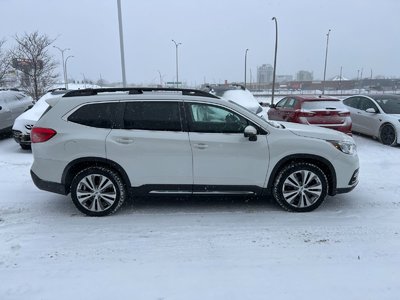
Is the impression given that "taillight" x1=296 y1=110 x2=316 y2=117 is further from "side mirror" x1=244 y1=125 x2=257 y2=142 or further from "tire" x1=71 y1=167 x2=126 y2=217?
"tire" x1=71 y1=167 x2=126 y2=217

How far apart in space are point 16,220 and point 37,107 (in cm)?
593

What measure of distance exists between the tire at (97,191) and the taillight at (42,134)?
0.63m

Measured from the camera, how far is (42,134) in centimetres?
486

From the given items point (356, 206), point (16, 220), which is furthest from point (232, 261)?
point (16, 220)

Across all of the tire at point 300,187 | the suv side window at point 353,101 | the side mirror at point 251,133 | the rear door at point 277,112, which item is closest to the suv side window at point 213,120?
the side mirror at point 251,133

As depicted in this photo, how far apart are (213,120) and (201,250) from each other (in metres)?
1.77

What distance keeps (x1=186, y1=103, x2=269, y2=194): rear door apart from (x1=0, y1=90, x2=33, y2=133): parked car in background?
822 centimetres

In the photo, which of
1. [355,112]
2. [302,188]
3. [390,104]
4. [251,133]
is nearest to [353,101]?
[355,112]

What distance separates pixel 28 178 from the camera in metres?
6.84

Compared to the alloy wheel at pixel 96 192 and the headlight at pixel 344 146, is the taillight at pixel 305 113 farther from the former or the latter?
the alloy wheel at pixel 96 192

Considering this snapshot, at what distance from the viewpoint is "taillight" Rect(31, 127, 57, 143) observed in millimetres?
4836

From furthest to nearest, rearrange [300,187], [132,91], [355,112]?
[355,112] < [132,91] < [300,187]

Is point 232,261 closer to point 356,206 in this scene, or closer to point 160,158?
point 160,158

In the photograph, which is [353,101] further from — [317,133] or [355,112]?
[317,133]
